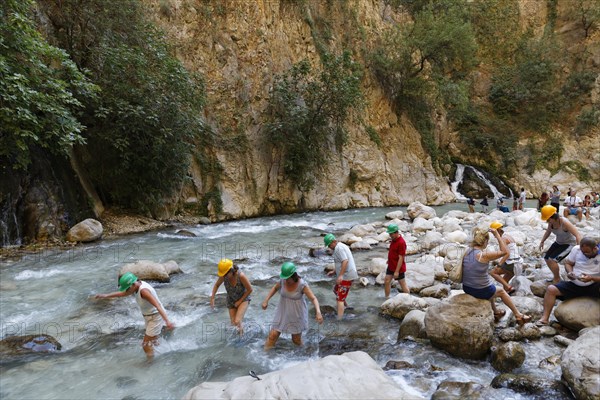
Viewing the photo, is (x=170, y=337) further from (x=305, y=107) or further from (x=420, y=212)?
(x=305, y=107)

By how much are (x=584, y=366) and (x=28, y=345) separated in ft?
21.4

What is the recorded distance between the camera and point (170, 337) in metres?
5.25

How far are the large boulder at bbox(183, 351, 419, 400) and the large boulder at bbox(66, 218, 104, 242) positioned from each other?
921 cm

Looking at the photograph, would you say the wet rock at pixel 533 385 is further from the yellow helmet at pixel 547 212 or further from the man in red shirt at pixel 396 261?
the yellow helmet at pixel 547 212

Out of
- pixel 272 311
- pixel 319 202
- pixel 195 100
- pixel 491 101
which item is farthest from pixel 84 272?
pixel 491 101

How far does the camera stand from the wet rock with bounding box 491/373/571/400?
3598mm

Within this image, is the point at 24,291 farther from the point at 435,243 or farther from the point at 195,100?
the point at 435,243

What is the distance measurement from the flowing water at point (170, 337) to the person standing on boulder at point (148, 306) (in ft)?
0.64

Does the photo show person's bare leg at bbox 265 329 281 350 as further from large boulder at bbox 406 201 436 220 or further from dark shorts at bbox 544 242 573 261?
large boulder at bbox 406 201 436 220

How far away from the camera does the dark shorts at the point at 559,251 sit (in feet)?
20.1

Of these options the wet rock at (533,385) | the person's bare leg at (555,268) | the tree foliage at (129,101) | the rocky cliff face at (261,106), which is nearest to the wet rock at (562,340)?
the wet rock at (533,385)

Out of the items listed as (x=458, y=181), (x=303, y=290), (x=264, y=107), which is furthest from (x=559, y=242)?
(x=458, y=181)

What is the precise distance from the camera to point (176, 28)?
16.1 meters

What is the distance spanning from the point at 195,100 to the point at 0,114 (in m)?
6.79
